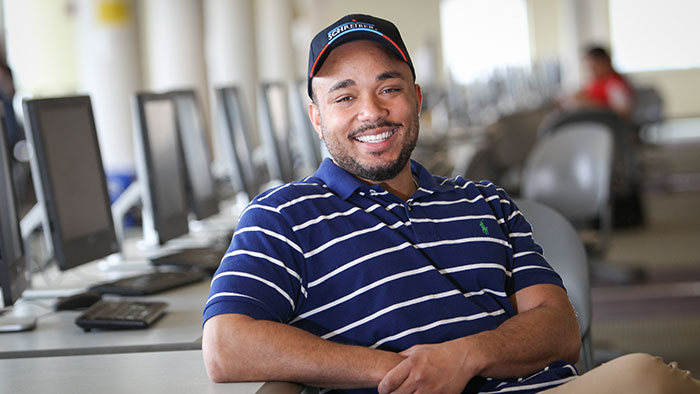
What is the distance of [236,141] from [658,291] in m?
2.59

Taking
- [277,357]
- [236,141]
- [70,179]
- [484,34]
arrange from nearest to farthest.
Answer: [277,357], [70,179], [236,141], [484,34]

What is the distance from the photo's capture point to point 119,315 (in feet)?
6.24

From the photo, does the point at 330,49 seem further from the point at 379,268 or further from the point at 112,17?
the point at 112,17

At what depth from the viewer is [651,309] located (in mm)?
4281

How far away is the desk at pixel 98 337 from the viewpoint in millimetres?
1730

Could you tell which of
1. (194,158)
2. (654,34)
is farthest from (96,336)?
(654,34)

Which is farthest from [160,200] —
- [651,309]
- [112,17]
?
[112,17]

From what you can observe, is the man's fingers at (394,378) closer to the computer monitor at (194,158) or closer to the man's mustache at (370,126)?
the man's mustache at (370,126)

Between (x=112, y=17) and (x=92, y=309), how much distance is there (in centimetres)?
436

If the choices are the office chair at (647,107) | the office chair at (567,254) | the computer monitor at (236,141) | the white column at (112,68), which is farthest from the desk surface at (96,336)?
the office chair at (647,107)

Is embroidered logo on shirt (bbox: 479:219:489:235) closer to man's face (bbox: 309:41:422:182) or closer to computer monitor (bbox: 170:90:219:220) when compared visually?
man's face (bbox: 309:41:422:182)

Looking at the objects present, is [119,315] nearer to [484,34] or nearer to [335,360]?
[335,360]

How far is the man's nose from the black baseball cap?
10cm

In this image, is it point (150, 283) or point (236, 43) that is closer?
point (150, 283)
